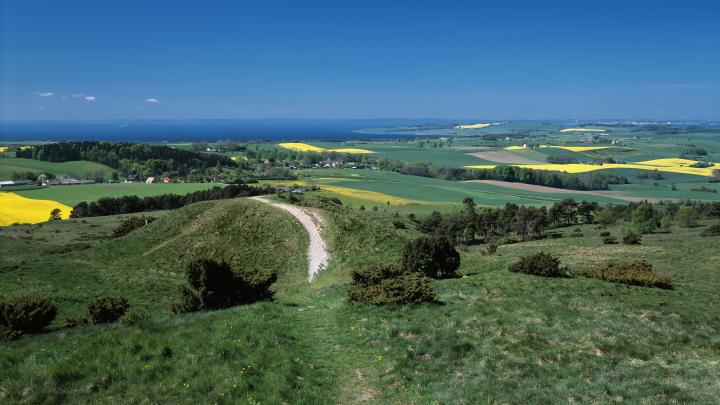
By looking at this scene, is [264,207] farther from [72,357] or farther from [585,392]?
[585,392]

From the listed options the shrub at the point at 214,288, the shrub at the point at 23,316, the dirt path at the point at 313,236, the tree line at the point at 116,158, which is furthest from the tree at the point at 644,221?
the tree line at the point at 116,158

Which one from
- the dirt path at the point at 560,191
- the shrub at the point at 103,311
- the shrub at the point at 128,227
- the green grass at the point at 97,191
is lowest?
the dirt path at the point at 560,191

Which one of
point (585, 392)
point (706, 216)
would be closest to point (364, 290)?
point (585, 392)

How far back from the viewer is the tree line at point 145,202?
105 metres

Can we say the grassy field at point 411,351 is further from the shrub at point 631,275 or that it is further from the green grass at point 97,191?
the green grass at point 97,191

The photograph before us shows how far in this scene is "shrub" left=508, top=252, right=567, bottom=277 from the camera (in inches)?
1137

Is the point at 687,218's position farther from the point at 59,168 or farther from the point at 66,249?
the point at 59,168

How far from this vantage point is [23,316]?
18266 mm

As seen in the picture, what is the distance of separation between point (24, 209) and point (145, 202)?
24.7 m

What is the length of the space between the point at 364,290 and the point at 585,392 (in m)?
11.5

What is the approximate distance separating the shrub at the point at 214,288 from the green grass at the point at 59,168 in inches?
6808

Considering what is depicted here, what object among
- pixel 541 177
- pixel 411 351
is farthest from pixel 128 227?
pixel 541 177

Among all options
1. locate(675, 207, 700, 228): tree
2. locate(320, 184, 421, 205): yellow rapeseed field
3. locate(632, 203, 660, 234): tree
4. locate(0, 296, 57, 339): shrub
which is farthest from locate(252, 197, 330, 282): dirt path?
locate(320, 184, 421, 205): yellow rapeseed field

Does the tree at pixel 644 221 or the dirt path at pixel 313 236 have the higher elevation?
the dirt path at pixel 313 236
